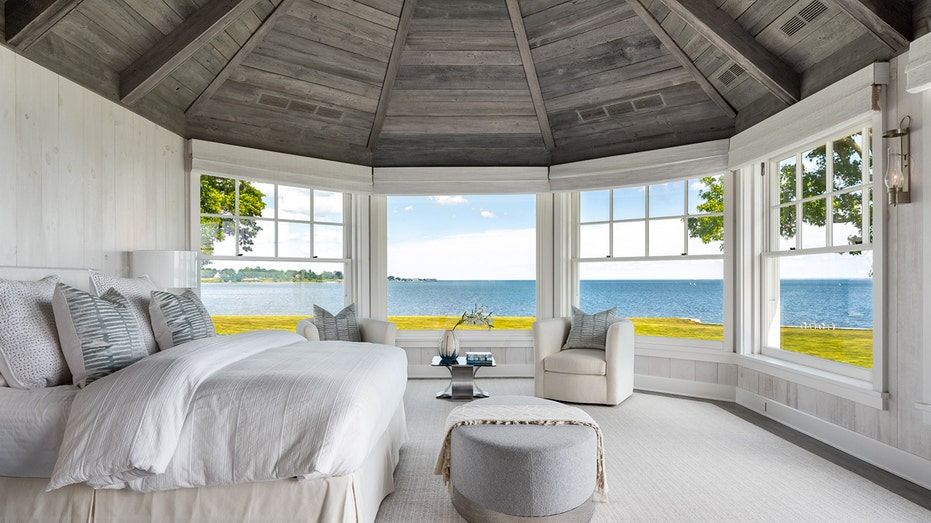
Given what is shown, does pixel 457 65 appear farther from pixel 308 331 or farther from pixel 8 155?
pixel 8 155

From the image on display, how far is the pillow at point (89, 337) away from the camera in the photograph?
2.19 m

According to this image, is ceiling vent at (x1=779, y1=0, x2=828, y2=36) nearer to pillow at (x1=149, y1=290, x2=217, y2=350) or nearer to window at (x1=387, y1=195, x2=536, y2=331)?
pillow at (x1=149, y1=290, x2=217, y2=350)

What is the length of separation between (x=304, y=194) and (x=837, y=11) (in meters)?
4.57

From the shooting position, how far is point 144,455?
5.98 ft

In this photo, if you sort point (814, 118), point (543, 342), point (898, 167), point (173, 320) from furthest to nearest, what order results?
→ point (543, 342), point (814, 118), point (898, 167), point (173, 320)

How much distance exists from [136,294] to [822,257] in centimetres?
445

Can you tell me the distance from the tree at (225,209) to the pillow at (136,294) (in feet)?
6.08

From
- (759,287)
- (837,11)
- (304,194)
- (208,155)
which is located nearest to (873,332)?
(759,287)

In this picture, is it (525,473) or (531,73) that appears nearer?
(525,473)

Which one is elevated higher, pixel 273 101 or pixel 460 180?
pixel 273 101

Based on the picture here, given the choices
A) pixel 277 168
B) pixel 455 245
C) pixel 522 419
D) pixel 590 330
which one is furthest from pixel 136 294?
pixel 455 245

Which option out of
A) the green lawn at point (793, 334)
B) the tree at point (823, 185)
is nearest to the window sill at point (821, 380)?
the green lawn at point (793, 334)

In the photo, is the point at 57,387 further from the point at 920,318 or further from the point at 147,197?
the point at 920,318

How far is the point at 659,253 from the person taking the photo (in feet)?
16.9
